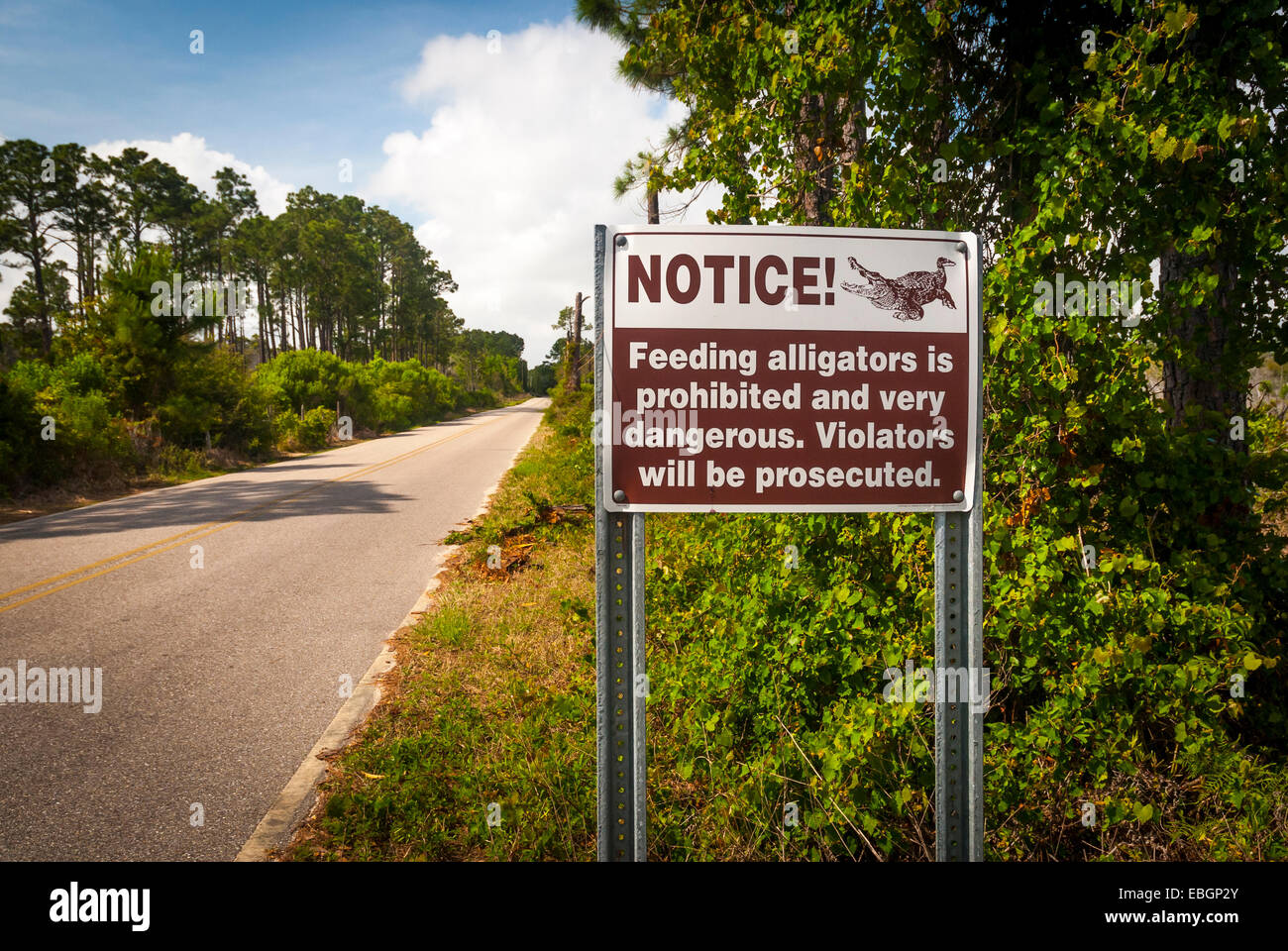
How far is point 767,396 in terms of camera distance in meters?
2.07

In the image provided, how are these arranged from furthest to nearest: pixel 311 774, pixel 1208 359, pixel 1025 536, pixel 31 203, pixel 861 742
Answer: pixel 31 203 < pixel 1208 359 < pixel 311 774 < pixel 1025 536 < pixel 861 742

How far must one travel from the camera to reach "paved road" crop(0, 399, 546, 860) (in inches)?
118

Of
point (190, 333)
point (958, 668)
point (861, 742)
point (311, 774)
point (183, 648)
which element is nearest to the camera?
point (958, 668)

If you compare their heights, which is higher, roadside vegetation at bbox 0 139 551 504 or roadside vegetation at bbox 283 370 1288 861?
roadside vegetation at bbox 0 139 551 504

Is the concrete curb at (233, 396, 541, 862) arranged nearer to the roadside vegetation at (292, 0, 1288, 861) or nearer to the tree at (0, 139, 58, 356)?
the roadside vegetation at (292, 0, 1288, 861)

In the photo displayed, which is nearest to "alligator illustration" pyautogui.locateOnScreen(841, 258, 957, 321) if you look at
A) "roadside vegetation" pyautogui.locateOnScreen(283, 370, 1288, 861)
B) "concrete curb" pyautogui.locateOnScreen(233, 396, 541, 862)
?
"roadside vegetation" pyautogui.locateOnScreen(283, 370, 1288, 861)

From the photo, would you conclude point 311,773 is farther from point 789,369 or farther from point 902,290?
point 902,290

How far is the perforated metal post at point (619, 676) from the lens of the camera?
204cm

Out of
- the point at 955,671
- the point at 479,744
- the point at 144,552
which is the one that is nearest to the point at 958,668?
the point at 955,671

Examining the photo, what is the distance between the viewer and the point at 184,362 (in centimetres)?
1722

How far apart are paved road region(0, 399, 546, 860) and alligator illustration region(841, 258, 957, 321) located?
3.14m

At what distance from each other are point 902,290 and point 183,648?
5253 mm

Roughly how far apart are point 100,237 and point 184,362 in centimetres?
3115

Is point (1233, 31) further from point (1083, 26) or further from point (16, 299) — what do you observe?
point (16, 299)
